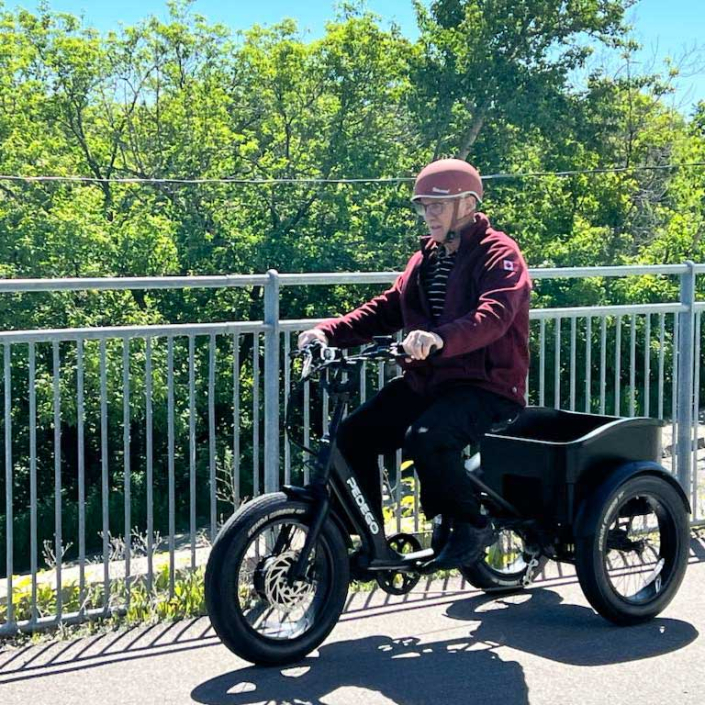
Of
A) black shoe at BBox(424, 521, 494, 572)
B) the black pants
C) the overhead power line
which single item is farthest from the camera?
the overhead power line

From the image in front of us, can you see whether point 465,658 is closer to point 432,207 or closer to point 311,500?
point 311,500

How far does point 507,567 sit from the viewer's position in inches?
216

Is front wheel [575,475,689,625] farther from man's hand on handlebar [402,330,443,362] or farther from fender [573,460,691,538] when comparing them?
A: man's hand on handlebar [402,330,443,362]

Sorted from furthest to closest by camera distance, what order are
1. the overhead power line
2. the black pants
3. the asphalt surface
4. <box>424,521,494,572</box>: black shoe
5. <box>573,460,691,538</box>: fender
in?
the overhead power line < <box>573,460,691,538</box>: fender < <box>424,521,494,572</box>: black shoe < the black pants < the asphalt surface

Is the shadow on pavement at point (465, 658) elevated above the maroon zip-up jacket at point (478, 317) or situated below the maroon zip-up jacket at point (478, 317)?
below

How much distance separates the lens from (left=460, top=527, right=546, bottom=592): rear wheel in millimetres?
5156

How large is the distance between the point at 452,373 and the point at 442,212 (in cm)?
64

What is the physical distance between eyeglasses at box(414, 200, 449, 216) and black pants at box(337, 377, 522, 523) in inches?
27.3

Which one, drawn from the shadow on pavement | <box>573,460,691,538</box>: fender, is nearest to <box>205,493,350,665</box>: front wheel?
the shadow on pavement

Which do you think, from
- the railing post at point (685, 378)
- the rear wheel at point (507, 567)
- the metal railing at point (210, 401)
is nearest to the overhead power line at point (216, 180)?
the metal railing at point (210, 401)

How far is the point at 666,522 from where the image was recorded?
5117 millimetres

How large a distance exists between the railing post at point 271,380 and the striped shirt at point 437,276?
0.70m

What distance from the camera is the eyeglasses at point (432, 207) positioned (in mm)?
4762

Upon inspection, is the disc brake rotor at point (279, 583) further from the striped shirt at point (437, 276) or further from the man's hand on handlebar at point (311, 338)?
the striped shirt at point (437, 276)
